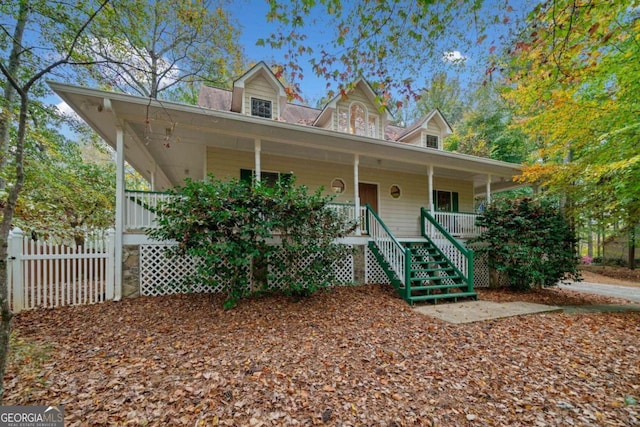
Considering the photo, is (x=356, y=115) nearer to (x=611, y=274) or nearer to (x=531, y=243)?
(x=531, y=243)

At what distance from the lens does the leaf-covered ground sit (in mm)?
2305

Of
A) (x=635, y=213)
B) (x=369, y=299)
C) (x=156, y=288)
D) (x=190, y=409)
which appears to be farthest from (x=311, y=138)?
(x=635, y=213)

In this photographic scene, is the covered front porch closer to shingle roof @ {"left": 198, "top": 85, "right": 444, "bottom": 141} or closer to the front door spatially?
the front door

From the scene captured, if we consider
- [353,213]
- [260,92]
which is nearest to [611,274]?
[353,213]

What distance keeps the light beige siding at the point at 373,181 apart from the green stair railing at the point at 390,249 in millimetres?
1914

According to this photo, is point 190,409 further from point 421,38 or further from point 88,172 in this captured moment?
point 88,172

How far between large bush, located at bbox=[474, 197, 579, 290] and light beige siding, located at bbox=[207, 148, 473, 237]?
110 inches

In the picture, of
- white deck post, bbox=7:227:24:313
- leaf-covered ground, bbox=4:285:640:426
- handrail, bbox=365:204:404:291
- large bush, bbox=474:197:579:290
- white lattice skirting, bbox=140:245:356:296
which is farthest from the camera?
large bush, bbox=474:197:579:290

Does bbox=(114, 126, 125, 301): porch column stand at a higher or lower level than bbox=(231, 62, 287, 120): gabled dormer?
lower

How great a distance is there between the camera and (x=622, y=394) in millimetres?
2670

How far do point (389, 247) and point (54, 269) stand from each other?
6.77m

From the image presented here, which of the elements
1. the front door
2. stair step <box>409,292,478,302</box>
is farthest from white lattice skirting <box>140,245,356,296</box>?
the front door

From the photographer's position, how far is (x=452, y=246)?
7.25 meters

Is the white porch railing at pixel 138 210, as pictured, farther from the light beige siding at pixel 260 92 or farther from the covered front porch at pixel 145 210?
the light beige siding at pixel 260 92
